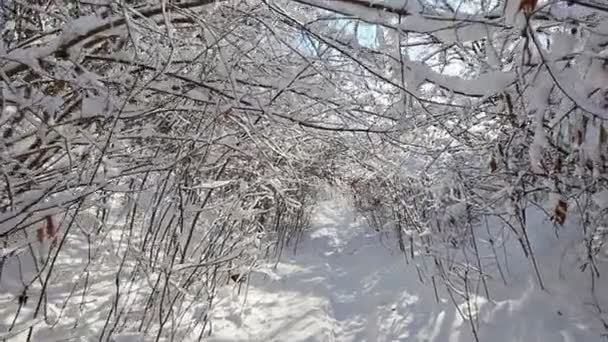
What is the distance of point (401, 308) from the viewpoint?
339cm

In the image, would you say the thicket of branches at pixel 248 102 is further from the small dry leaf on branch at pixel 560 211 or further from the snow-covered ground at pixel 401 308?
the snow-covered ground at pixel 401 308

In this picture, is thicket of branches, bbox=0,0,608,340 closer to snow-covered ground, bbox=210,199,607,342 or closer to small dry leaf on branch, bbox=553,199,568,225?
small dry leaf on branch, bbox=553,199,568,225

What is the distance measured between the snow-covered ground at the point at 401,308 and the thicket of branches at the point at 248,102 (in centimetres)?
29

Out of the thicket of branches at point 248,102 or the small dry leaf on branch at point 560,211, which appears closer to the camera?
the thicket of branches at point 248,102

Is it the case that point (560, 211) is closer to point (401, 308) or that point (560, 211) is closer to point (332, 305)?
point (401, 308)

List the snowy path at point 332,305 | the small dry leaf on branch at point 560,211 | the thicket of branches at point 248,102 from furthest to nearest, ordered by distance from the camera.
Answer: the snowy path at point 332,305
the small dry leaf on branch at point 560,211
the thicket of branches at point 248,102

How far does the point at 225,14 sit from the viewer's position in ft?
5.08

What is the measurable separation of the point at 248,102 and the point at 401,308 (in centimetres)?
251

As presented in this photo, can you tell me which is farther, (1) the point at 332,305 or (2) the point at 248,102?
(1) the point at 332,305

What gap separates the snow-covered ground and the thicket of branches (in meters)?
0.29

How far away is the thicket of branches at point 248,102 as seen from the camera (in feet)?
3.45

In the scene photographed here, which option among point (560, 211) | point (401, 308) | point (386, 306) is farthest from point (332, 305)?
point (560, 211)

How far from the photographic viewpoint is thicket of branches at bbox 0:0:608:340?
1.05m

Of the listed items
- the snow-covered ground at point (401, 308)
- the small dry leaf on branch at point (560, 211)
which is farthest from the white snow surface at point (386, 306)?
the small dry leaf on branch at point (560, 211)
